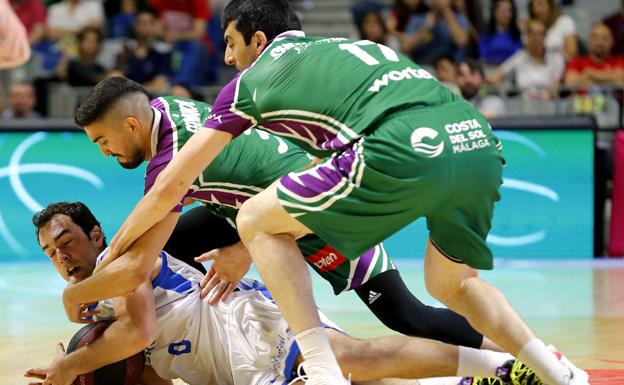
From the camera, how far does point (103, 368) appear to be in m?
4.91

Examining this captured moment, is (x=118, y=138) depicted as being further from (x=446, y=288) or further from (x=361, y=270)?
(x=446, y=288)

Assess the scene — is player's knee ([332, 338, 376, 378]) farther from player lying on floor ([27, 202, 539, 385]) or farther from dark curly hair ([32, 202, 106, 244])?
dark curly hair ([32, 202, 106, 244])

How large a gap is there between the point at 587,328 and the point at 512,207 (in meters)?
3.04

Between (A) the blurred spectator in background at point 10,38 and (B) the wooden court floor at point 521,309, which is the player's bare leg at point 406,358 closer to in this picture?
(B) the wooden court floor at point 521,309

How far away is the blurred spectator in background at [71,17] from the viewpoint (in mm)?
14102

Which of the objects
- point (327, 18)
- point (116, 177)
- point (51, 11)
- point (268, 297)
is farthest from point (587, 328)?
point (51, 11)

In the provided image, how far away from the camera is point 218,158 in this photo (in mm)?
5043

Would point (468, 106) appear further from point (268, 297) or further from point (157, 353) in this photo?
point (157, 353)

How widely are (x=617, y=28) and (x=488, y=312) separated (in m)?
8.43

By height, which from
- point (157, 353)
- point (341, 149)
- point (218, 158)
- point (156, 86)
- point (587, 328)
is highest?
point (341, 149)

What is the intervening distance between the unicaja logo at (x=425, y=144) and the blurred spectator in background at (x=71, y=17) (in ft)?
33.9

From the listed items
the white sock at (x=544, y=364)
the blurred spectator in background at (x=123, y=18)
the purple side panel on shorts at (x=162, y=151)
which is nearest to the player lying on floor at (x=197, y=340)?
the white sock at (x=544, y=364)

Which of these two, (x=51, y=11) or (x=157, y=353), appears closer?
(x=157, y=353)

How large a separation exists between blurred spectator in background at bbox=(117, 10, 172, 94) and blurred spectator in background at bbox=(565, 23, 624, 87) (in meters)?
4.37
